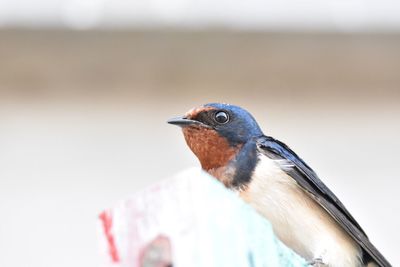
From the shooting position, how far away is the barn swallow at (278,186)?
5.67ft

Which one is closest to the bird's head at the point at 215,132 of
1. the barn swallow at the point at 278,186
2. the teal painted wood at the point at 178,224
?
the barn swallow at the point at 278,186

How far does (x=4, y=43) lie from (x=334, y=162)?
1132mm

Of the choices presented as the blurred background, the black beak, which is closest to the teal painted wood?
the black beak

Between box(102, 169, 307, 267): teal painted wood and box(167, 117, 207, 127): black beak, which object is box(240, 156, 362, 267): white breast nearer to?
box(167, 117, 207, 127): black beak

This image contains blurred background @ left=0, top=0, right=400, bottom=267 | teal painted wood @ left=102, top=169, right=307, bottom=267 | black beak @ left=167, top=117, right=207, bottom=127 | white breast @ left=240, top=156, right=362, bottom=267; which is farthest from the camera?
blurred background @ left=0, top=0, right=400, bottom=267

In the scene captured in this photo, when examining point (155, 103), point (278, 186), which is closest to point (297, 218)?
point (278, 186)

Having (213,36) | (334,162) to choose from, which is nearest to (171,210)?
(213,36)

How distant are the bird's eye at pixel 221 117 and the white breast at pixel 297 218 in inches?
4.1

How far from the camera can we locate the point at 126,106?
11.5 ft

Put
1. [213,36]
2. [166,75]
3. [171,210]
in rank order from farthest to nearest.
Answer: [166,75] < [213,36] < [171,210]

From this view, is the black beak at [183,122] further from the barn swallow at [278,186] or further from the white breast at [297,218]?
the white breast at [297,218]

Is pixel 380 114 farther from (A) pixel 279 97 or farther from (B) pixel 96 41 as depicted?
(B) pixel 96 41

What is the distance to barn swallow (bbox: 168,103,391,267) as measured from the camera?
5.67 ft

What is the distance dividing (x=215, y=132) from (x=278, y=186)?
0.15 metres
